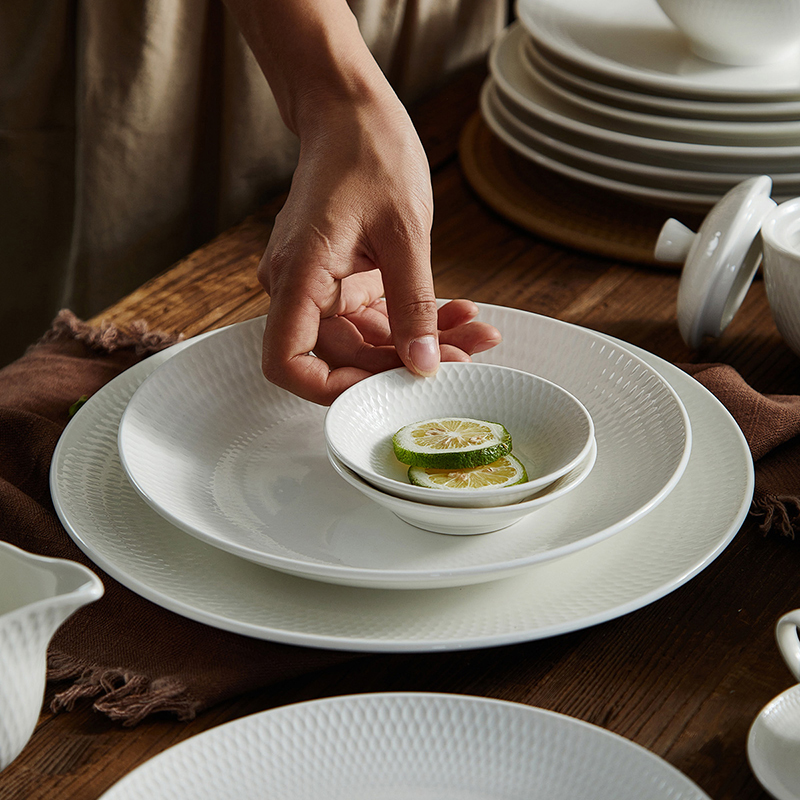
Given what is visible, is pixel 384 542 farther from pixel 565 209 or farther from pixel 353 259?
pixel 565 209

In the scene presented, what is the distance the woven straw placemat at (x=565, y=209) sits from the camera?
116 cm

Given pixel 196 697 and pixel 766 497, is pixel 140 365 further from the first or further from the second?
pixel 766 497

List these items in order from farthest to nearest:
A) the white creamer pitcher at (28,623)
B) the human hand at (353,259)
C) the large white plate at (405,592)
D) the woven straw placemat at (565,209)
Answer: the woven straw placemat at (565,209) → the human hand at (353,259) → the large white plate at (405,592) → the white creamer pitcher at (28,623)

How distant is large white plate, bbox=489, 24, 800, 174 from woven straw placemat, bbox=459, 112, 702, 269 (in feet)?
0.28

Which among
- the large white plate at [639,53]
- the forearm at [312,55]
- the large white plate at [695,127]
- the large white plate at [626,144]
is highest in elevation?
the forearm at [312,55]

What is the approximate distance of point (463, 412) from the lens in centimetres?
76

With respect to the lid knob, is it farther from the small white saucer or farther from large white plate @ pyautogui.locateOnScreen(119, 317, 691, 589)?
the small white saucer

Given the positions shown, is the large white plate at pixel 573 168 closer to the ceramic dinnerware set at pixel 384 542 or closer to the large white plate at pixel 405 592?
the ceramic dinnerware set at pixel 384 542

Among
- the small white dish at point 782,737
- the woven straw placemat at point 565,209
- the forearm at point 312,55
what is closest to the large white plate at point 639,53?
the woven straw placemat at point 565,209

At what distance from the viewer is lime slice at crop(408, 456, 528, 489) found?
0.66m

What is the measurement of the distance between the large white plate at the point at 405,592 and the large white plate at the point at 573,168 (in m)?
0.47

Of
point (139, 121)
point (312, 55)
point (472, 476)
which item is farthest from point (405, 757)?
point (139, 121)

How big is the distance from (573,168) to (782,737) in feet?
2.70

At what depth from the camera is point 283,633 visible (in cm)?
54
